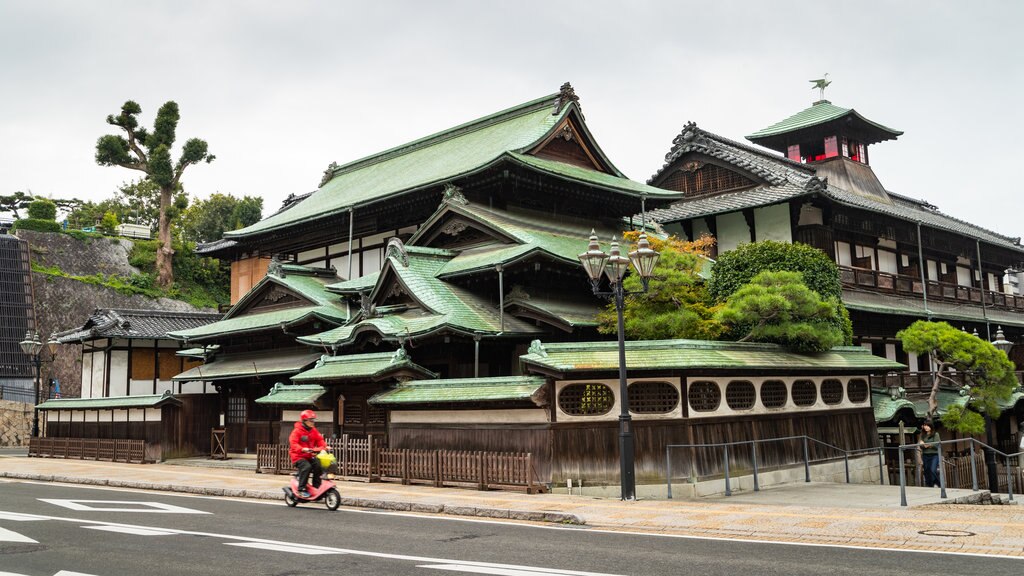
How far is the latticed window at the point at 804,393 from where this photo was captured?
21.9 meters

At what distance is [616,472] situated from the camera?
1791 cm

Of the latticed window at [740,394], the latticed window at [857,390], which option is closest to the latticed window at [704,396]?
the latticed window at [740,394]

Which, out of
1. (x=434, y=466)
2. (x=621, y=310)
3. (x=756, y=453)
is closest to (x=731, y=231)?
(x=756, y=453)

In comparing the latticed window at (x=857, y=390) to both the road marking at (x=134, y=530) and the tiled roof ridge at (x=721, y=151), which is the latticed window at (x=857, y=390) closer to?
the tiled roof ridge at (x=721, y=151)

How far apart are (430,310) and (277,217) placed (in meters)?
17.2

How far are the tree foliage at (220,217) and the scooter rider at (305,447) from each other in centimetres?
6417

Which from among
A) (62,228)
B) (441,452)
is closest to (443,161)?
(441,452)

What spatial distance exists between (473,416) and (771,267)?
1049 centimetres

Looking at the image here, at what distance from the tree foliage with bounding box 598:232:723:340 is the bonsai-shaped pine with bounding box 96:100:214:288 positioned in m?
43.7

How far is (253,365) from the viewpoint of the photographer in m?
29.9

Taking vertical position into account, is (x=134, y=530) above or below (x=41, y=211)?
below

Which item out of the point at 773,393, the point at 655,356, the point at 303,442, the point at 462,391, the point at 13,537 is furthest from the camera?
the point at 773,393

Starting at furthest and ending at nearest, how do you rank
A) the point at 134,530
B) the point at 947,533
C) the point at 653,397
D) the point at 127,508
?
the point at 653,397
the point at 127,508
the point at 134,530
the point at 947,533

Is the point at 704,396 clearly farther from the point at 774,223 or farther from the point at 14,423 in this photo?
the point at 14,423
